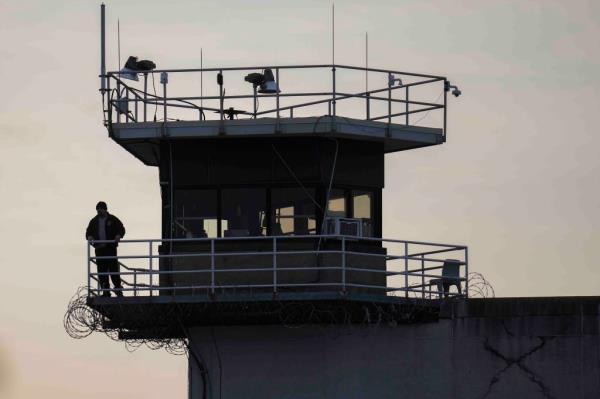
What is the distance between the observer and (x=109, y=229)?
38688 mm

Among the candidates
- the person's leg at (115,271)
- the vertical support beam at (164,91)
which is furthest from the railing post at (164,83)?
the person's leg at (115,271)

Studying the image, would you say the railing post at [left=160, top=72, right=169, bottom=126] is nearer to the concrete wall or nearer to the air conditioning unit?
the air conditioning unit

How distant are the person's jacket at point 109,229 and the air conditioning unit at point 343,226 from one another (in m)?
3.81

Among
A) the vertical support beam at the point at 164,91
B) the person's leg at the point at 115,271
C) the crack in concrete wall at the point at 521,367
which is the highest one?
the vertical support beam at the point at 164,91

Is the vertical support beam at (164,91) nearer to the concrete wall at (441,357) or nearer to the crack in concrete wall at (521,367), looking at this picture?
the concrete wall at (441,357)

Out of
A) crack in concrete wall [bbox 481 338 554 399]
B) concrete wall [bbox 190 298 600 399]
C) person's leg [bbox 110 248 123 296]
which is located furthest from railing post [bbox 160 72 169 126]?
crack in concrete wall [bbox 481 338 554 399]

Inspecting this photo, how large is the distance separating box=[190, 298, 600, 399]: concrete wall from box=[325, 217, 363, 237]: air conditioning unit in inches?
69.7

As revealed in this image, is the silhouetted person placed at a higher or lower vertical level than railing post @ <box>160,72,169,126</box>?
lower

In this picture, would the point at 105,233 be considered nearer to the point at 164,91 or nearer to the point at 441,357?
the point at 164,91

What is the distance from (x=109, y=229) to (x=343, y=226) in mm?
4331

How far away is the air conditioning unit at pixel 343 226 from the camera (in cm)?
3912

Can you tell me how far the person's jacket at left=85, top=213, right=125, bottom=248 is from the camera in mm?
38656

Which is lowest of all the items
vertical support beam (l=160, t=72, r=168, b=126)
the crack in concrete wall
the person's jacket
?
the crack in concrete wall

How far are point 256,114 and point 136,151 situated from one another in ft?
8.49
